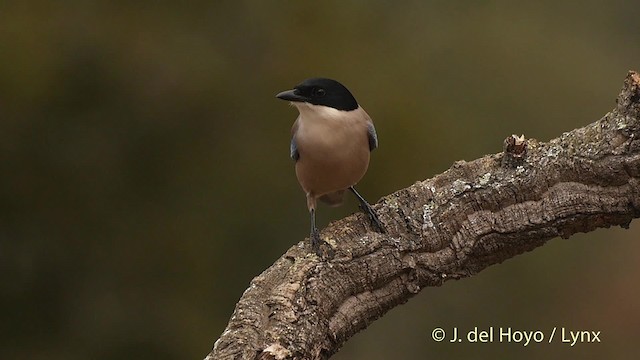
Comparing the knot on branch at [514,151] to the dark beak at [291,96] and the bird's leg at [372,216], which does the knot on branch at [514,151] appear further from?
the dark beak at [291,96]

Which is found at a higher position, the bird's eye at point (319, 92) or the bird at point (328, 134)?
the bird's eye at point (319, 92)

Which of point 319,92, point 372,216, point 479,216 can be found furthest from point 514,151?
point 319,92

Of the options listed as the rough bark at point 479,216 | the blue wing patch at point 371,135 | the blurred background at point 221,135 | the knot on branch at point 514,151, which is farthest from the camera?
the blurred background at point 221,135

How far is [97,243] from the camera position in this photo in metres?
3.60

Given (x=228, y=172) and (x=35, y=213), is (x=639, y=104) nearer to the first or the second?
(x=228, y=172)

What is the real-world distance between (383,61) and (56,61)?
1.41 meters

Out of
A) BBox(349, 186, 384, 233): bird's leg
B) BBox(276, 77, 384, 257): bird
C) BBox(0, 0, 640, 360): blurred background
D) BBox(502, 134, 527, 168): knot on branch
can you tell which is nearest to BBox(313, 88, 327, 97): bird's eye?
BBox(276, 77, 384, 257): bird

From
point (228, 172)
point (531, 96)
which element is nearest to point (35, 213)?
point (228, 172)

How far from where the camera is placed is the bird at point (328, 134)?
218 centimetres

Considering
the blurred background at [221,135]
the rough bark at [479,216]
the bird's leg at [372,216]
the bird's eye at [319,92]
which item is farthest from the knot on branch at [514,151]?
the blurred background at [221,135]

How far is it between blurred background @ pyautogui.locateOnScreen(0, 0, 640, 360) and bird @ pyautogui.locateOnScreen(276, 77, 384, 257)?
4.53ft

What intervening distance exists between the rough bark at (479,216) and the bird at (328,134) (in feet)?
0.48

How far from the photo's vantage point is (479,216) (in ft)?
6.84

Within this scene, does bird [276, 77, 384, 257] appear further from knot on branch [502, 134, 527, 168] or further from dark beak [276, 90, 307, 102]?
knot on branch [502, 134, 527, 168]
